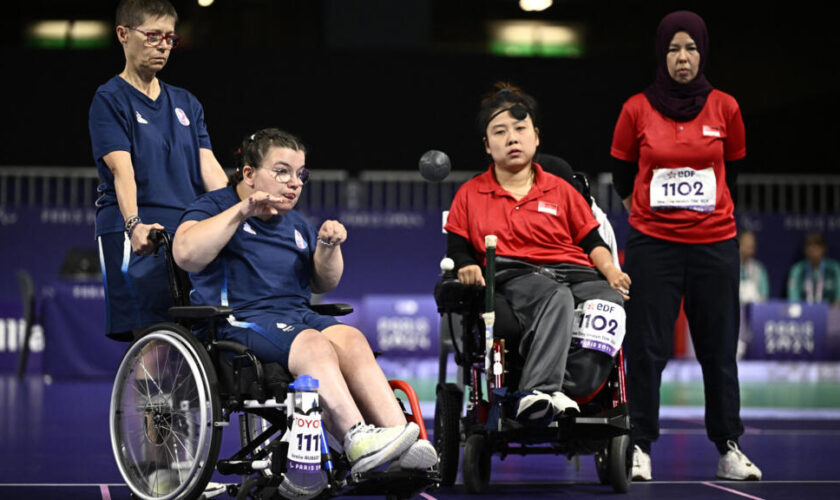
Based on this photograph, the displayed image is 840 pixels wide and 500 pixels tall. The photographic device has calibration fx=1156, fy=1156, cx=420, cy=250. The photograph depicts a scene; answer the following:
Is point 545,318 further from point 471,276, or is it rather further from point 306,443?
point 306,443

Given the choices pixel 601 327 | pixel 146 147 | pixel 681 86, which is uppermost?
pixel 681 86

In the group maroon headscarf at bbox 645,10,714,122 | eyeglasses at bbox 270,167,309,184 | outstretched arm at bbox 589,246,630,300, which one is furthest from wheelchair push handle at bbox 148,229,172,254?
maroon headscarf at bbox 645,10,714,122

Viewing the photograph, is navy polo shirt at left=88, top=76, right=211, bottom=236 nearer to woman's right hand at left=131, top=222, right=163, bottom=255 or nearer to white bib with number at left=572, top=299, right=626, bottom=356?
woman's right hand at left=131, top=222, right=163, bottom=255

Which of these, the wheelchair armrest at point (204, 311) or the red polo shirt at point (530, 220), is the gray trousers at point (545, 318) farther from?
the wheelchair armrest at point (204, 311)

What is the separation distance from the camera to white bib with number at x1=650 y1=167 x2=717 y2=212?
3.99 m

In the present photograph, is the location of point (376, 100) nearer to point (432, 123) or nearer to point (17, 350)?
point (432, 123)

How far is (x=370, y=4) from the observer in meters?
11.6

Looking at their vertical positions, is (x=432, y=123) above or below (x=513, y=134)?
above

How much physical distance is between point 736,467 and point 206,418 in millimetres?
1980

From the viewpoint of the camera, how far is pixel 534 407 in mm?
3246

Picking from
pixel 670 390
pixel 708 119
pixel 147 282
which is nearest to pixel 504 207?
pixel 708 119

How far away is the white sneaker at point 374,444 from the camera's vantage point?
2.62 metres

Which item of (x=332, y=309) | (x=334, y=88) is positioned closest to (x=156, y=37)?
(x=332, y=309)

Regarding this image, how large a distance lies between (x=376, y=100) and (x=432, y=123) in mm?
586
